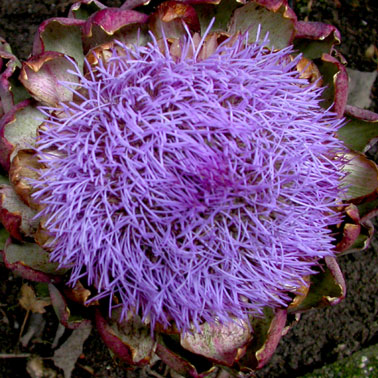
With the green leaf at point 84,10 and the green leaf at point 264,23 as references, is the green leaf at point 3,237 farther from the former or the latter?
the green leaf at point 264,23

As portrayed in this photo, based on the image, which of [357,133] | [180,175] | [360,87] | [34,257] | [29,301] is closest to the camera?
[180,175]

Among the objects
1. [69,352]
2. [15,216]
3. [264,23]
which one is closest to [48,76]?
[15,216]

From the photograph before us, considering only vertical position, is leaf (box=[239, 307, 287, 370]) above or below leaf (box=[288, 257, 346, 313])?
below

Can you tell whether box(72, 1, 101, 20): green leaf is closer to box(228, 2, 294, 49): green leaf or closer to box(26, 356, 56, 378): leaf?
box(228, 2, 294, 49): green leaf

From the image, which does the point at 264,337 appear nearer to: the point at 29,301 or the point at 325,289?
the point at 325,289

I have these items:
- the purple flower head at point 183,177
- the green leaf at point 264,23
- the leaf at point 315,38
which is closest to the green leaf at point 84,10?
the purple flower head at point 183,177

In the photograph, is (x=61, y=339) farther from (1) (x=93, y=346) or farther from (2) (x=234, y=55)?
(2) (x=234, y=55)

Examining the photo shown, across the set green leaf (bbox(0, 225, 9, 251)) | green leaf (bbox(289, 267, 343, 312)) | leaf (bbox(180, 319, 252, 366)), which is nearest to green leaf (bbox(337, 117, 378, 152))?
green leaf (bbox(289, 267, 343, 312))
